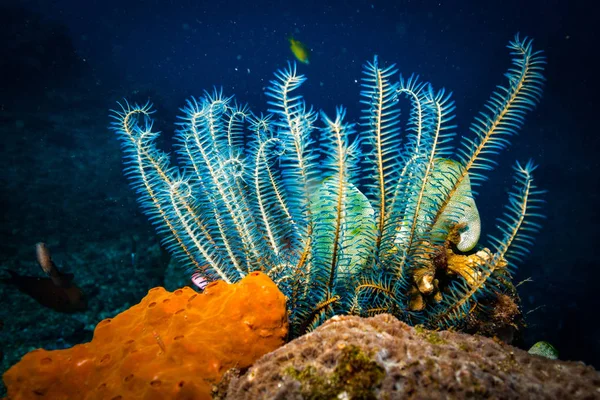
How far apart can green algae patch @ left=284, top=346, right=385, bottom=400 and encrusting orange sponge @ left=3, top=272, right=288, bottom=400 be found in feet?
2.24

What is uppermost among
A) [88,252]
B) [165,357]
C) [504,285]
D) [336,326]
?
[88,252]

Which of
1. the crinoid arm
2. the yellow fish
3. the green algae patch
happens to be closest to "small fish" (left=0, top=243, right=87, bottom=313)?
the green algae patch

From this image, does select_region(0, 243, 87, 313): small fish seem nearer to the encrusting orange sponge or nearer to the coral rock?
the encrusting orange sponge

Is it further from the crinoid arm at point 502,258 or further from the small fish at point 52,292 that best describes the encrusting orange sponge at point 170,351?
the small fish at point 52,292

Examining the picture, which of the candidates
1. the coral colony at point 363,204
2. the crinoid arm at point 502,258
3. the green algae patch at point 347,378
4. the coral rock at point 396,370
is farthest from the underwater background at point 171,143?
the green algae patch at point 347,378

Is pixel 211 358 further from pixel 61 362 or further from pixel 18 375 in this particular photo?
pixel 18 375

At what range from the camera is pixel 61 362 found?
2316 millimetres

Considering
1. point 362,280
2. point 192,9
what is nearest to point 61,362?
point 362,280

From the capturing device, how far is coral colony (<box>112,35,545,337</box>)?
7.11 feet

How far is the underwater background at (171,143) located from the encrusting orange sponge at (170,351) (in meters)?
4.94

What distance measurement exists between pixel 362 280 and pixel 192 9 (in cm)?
6445

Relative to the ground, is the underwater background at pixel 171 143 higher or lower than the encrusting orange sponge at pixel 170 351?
higher

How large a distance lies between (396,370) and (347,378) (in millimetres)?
256

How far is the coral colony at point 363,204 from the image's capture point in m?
2.17
